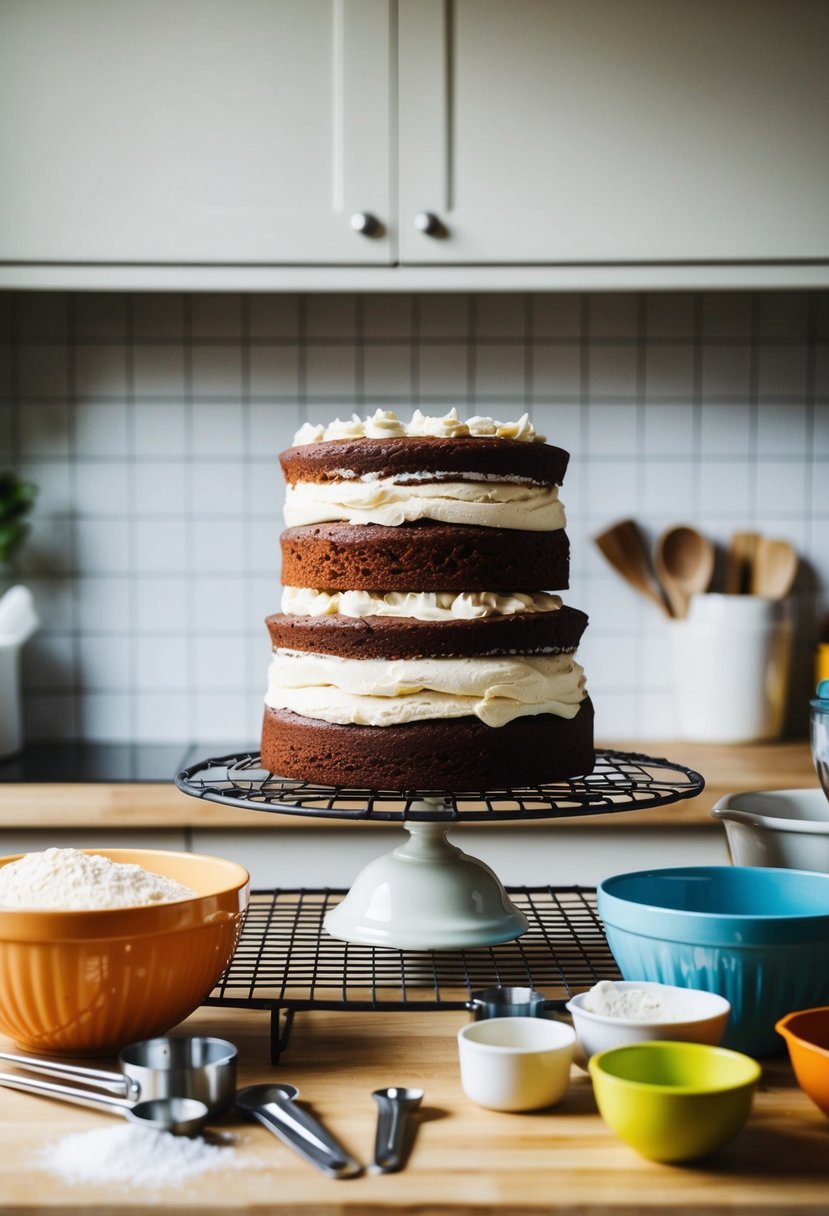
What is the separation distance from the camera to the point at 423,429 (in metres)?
1.11

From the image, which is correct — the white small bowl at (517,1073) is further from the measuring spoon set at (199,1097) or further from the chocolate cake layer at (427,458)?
the chocolate cake layer at (427,458)

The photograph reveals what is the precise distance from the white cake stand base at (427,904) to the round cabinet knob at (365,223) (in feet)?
A: 3.45

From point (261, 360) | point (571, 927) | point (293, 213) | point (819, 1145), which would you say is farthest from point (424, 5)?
point (819, 1145)

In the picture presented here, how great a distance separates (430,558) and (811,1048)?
1.74 feet

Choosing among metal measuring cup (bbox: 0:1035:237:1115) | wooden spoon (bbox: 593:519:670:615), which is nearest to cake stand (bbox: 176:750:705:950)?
metal measuring cup (bbox: 0:1035:237:1115)

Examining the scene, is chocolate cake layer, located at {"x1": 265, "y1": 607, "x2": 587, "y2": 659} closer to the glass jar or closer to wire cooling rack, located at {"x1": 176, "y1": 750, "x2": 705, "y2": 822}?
wire cooling rack, located at {"x1": 176, "y1": 750, "x2": 705, "y2": 822}

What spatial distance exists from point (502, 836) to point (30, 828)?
696 millimetres

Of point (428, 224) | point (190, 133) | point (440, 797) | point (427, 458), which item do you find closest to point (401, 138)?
point (428, 224)

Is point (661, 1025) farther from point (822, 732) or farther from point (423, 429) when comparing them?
point (423, 429)

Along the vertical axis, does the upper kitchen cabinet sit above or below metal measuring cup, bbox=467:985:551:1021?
above

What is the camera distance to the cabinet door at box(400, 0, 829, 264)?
1831 millimetres

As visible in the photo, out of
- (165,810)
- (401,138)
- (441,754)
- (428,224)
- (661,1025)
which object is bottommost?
(165,810)

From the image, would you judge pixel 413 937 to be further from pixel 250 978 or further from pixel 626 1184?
pixel 626 1184

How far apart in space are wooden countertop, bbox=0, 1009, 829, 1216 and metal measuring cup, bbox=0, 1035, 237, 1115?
0.7 inches
